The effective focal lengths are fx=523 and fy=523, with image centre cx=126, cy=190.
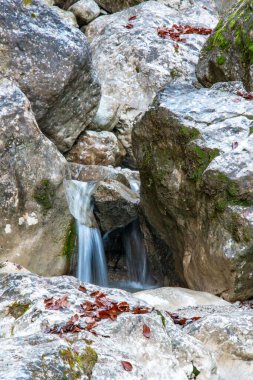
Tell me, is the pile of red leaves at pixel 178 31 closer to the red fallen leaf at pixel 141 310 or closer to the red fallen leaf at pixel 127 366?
the red fallen leaf at pixel 141 310

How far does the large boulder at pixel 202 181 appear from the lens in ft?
24.5

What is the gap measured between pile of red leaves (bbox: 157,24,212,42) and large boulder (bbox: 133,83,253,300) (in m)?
6.83

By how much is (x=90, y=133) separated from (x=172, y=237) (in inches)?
169

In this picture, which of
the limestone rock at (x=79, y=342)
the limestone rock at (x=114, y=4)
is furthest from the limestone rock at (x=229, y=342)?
the limestone rock at (x=114, y=4)

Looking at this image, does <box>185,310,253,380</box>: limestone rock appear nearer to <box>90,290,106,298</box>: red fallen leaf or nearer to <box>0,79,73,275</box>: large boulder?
<box>90,290,106,298</box>: red fallen leaf

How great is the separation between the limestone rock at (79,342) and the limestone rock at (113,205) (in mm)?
4521

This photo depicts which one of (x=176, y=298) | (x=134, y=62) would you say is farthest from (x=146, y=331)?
(x=134, y=62)

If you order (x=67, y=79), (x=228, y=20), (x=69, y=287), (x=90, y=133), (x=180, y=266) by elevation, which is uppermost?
(x=228, y=20)

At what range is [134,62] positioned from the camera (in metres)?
14.8

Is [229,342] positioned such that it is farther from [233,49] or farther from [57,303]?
[233,49]

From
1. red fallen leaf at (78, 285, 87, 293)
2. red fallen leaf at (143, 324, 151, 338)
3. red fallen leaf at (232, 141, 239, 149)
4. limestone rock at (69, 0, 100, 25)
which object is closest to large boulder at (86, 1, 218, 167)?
limestone rock at (69, 0, 100, 25)

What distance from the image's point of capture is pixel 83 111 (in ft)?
38.3

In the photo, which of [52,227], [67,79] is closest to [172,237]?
Answer: [52,227]

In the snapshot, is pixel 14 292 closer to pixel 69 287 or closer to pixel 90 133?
pixel 69 287
